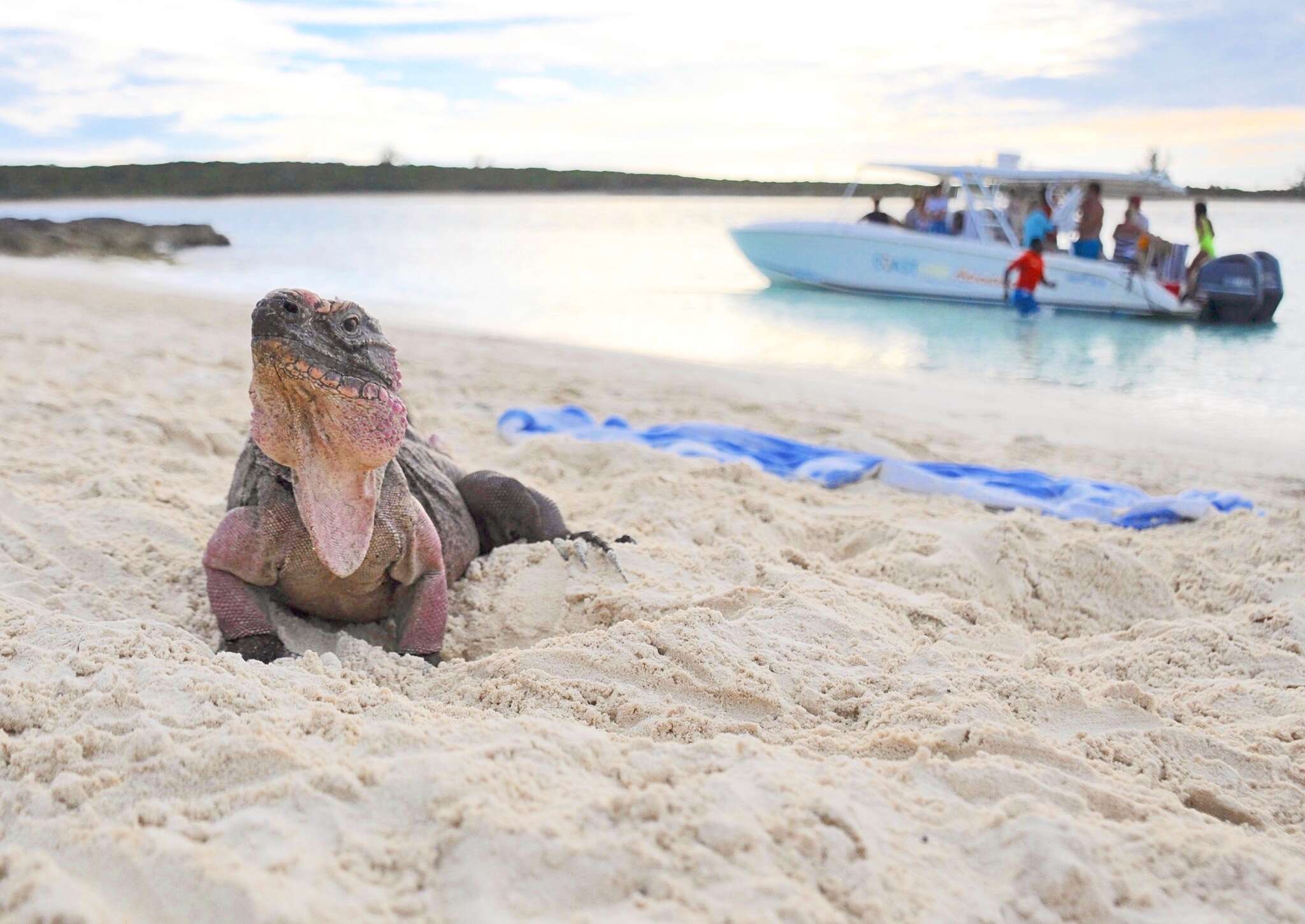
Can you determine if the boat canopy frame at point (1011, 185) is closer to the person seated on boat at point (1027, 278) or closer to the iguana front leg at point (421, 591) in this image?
the person seated on boat at point (1027, 278)

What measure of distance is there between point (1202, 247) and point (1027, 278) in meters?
3.08

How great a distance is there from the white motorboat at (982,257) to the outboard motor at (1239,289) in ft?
0.51

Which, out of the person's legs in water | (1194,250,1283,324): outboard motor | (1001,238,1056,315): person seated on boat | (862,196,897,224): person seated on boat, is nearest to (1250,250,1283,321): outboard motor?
(1194,250,1283,324): outboard motor

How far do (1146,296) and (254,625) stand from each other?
16275 mm

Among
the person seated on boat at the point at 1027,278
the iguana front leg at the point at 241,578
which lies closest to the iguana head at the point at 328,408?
the iguana front leg at the point at 241,578

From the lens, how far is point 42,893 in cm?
154

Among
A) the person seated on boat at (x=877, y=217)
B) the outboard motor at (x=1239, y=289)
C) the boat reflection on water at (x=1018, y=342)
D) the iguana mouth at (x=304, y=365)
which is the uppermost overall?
the person seated on boat at (x=877, y=217)

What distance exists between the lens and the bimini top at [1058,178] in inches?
625

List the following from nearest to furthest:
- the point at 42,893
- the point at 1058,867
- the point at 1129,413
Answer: the point at 42,893, the point at 1058,867, the point at 1129,413

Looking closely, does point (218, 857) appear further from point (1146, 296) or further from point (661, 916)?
point (1146, 296)

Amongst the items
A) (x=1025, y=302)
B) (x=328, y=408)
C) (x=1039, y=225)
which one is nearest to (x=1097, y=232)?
(x=1039, y=225)

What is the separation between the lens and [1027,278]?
53.4 ft

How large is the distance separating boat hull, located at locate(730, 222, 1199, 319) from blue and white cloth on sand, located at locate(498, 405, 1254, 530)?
1141cm

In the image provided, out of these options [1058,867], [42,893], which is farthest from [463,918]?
[1058,867]
